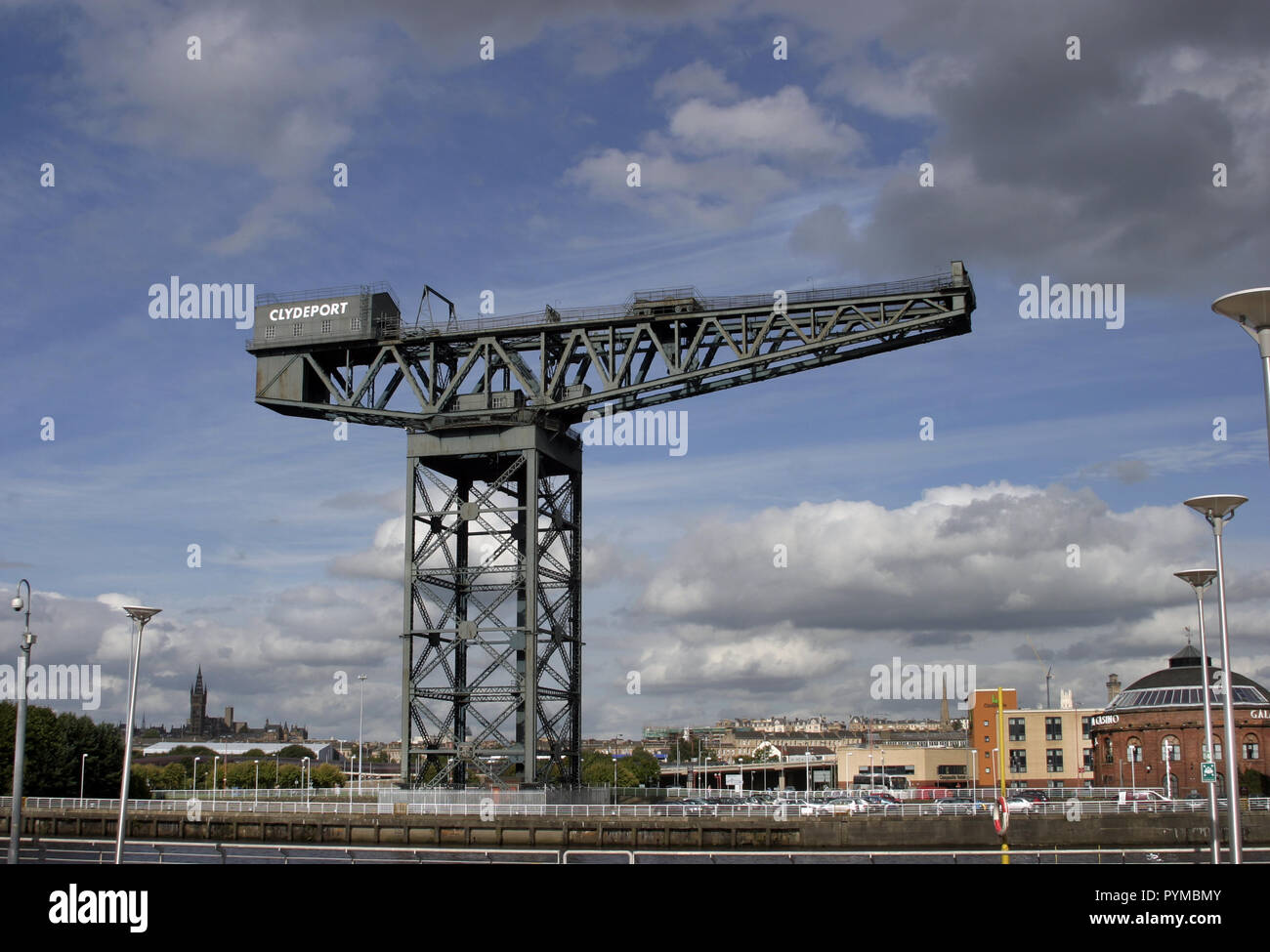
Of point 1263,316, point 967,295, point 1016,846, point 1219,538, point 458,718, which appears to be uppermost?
point 967,295

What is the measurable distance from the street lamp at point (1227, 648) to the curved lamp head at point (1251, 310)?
8013 mm

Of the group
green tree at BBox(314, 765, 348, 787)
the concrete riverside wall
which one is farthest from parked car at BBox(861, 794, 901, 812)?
green tree at BBox(314, 765, 348, 787)

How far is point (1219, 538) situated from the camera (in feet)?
84.8

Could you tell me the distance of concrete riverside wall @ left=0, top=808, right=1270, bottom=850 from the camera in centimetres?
5381

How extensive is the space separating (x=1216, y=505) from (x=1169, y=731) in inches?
3496

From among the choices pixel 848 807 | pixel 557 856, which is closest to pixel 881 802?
pixel 848 807

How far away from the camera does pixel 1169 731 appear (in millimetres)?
105125

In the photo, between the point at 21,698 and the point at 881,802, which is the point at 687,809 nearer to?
the point at 881,802

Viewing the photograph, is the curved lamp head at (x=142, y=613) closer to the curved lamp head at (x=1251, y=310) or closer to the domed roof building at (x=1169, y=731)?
the curved lamp head at (x=1251, y=310)

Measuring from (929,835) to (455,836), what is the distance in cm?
2145
